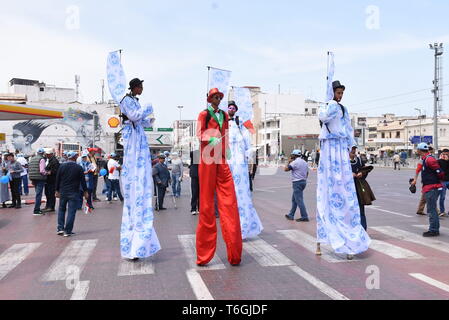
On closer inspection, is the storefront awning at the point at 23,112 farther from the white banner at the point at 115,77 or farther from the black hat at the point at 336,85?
the black hat at the point at 336,85

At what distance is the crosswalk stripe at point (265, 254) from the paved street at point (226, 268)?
2 centimetres

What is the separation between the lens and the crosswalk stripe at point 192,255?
257 inches

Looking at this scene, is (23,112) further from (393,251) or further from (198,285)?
(393,251)

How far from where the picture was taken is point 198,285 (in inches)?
221

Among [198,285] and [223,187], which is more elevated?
[223,187]

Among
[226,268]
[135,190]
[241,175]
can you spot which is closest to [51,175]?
[241,175]

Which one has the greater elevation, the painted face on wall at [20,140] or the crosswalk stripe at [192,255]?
the painted face on wall at [20,140]

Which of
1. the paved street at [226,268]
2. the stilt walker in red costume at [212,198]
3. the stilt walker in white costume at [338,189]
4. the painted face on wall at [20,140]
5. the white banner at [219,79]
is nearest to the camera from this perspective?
the paved street at [226,268]

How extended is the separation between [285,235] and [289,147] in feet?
243

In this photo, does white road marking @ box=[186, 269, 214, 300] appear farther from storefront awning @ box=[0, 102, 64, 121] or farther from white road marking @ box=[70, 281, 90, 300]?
storefront awning @ box=[0, 102, 64, 121]

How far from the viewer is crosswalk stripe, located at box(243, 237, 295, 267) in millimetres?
6746

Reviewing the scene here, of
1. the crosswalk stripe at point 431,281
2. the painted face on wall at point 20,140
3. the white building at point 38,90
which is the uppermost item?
the white building at point 38,90

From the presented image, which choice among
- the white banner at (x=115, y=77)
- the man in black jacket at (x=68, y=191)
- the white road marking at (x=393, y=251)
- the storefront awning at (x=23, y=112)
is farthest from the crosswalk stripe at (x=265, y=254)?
the storefront awning at (x=23, y=112)

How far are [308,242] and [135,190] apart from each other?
3402 millimetres
